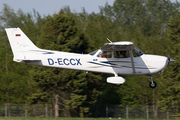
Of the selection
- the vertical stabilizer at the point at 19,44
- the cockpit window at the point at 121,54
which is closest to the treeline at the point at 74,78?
the vertical stabilizer at the point at 19,44

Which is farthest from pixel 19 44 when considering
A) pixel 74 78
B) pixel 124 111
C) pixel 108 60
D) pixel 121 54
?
pixel 124 111

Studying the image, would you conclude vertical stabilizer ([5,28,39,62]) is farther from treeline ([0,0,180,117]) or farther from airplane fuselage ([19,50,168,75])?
treeline ([0,0,180,117])

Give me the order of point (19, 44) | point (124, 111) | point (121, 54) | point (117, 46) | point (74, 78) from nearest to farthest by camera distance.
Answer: point (117, 46) → point (121, 54) → point (19, 44) → point (74, 78) → point (124, 111)

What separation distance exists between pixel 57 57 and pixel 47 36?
453 inches

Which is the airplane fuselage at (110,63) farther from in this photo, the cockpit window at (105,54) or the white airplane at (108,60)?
the cockpit window at (105,54)

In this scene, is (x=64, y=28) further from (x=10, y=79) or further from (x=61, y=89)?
(x=10, y=79)

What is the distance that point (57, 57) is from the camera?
1373 cm

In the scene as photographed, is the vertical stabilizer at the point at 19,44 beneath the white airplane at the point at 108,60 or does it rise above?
above

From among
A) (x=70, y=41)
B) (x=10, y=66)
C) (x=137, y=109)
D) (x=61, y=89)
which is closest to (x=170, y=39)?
(x=137, y=109)

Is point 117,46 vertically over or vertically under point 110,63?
over

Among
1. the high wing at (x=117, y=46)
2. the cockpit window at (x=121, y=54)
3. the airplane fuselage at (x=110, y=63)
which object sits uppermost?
the high wing at (x=117, y=46)

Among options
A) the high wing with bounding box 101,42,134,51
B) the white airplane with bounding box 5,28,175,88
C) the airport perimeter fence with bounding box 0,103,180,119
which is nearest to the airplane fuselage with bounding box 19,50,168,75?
the white airplane with bounding box 5,28,175,88

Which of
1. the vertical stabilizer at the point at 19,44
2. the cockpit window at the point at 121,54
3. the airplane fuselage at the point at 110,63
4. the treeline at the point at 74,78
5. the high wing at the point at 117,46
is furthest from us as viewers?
the treeline at the point at 74,78

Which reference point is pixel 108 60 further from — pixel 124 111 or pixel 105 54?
pixel 124 111
